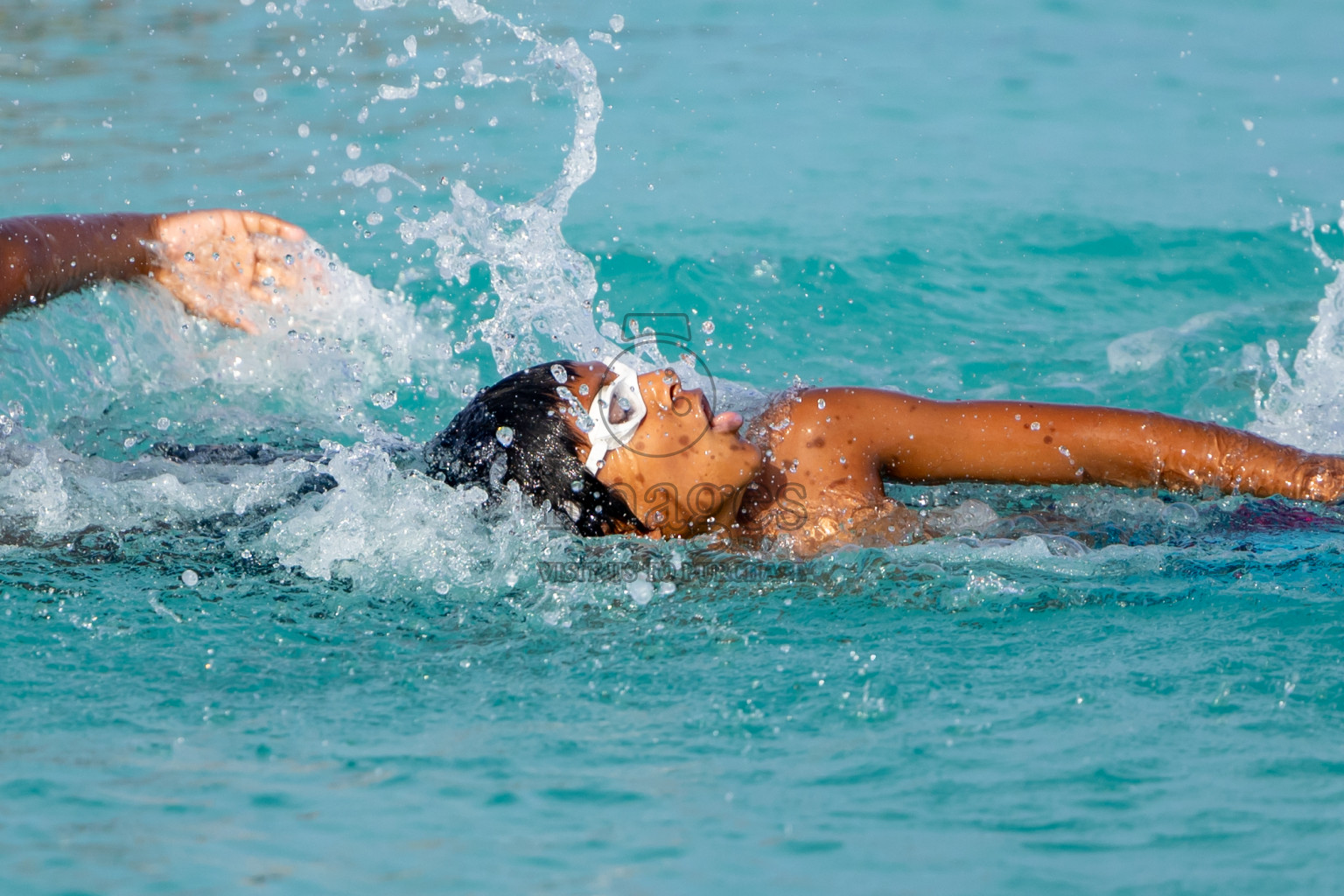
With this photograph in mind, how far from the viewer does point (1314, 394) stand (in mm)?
4910

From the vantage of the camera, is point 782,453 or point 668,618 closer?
point 668,618

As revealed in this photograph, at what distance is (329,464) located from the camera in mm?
3637

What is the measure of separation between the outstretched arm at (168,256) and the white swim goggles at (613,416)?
1523 millimetres

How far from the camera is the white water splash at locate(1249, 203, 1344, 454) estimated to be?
4531mm

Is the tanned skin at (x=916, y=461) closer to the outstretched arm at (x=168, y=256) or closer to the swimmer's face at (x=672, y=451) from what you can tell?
the swimmer's face at (x=672, y=451)

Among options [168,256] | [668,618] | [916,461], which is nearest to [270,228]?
[168,256]

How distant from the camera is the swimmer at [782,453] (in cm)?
336

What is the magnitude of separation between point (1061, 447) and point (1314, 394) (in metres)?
1.99

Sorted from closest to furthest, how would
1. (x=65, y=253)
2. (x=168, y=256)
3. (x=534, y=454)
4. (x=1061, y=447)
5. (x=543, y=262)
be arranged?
(x=534, y=454), (x=1061, y=447), (x=65, y=253), (x=168, y=256), (x=543, y=262)

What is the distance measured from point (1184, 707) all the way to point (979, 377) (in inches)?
118

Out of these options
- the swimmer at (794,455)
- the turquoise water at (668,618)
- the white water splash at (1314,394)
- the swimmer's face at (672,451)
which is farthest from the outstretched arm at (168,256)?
the white water splash at (1314,394)

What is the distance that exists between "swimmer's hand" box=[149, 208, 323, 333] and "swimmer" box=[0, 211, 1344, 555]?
0.47 m

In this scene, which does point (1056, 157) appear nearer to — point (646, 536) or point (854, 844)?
point (646, 536)

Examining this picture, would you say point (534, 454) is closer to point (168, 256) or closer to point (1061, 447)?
point (1061, 447)
